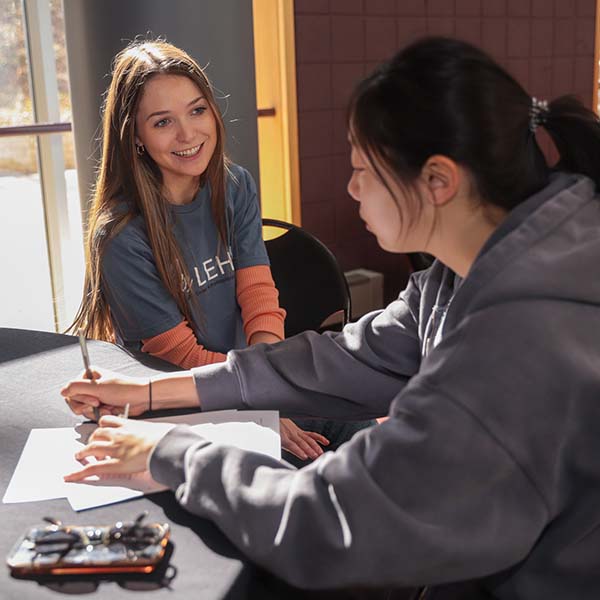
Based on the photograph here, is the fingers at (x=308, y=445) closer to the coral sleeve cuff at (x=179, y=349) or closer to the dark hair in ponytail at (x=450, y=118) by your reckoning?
the coral sleeve cuff at (x=179, y=349)

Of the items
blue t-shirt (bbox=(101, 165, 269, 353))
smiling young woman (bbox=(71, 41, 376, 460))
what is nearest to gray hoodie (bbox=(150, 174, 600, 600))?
smiling young woman (bbox=(71, 41, 376, 460))

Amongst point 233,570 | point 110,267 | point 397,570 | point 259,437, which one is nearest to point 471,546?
point 397,570

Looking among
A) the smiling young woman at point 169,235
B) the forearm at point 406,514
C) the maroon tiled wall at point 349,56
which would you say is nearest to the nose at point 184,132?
the smiling young woman at point 169,235

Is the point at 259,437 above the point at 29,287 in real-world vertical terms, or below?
above

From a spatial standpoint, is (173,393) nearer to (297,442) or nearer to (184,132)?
(297,442)

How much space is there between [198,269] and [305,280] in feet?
1.18

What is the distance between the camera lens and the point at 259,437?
3.81ft

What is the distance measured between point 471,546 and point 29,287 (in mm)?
2751

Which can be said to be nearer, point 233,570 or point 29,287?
point 233,570

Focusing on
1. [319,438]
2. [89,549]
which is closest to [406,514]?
[89,549]

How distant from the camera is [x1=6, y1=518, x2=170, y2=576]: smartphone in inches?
33.7

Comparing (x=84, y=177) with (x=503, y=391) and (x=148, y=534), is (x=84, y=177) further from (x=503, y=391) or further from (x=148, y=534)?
(x=503, y=391)

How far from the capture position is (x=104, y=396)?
49.9 inches

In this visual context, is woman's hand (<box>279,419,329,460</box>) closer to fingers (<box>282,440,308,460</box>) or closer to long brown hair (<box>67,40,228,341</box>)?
fingers (<box>282,440,308,460</box>)
